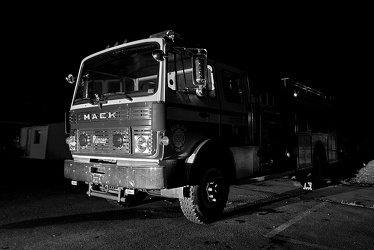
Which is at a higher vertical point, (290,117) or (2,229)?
(290,117)

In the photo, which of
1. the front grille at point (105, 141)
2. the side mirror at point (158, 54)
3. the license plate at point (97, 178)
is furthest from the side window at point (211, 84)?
the license plate at point (97, 178)

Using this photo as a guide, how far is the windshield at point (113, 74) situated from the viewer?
15.5 ft

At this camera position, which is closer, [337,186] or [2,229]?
[2,229]

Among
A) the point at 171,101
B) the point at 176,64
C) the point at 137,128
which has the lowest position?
the point at 137,128

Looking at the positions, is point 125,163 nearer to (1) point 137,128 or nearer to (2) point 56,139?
(1) point 137,128

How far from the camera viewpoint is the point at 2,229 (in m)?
4.14

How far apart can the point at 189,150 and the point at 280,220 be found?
1971mm

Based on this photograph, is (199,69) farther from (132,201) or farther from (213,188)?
(132,201)

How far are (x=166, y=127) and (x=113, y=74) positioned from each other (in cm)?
193

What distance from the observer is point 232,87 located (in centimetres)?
540

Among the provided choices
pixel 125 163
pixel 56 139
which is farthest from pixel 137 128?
pixel 56 139

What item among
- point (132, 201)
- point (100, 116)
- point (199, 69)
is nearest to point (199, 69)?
point (199, 69)

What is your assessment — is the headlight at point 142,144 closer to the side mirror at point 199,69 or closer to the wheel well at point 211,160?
the wheel well at point 211,160

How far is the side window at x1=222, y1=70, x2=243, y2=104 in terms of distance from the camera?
17.1 feet
